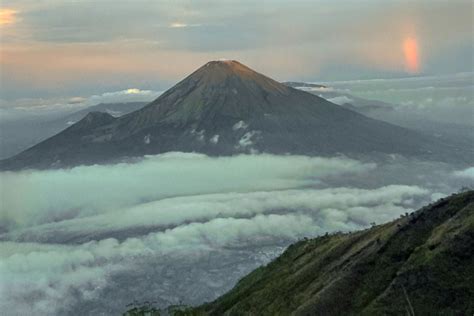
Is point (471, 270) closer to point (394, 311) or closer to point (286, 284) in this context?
point (394, 311)

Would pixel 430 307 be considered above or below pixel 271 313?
above

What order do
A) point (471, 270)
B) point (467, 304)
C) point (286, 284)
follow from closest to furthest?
point (467, 304)
point (471, 270)
point (286, 284)

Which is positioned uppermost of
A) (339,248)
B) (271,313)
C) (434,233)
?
(434,233)

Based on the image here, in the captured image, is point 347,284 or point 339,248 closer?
Result: point 347,284

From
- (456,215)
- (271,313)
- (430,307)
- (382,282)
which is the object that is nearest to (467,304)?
(430,307)

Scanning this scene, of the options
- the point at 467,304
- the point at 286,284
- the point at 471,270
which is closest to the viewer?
the point at 467,304
